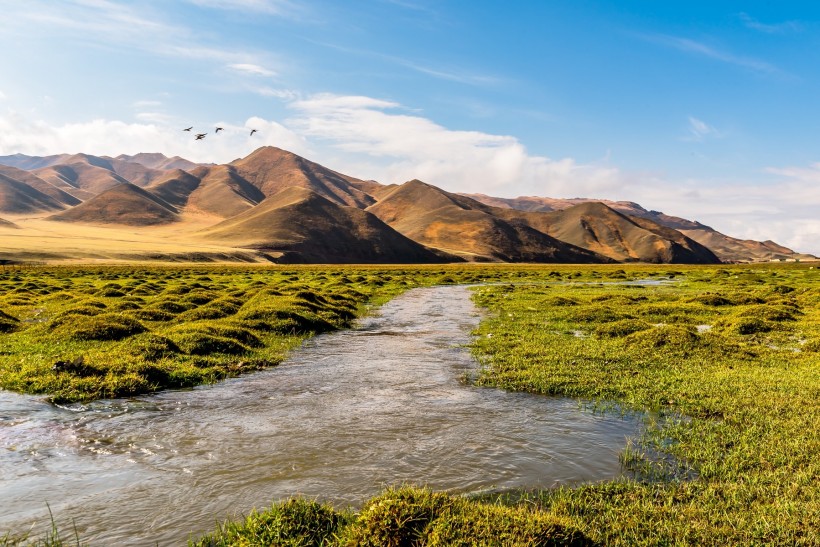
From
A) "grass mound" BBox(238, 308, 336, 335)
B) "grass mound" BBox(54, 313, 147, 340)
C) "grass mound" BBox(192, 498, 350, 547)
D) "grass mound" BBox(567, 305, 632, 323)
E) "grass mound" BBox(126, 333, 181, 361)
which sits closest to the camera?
"grass mound" BBox(192, 498, 350, 547)

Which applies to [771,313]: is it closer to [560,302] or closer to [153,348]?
[560,302]

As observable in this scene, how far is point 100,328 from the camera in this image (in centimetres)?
2769

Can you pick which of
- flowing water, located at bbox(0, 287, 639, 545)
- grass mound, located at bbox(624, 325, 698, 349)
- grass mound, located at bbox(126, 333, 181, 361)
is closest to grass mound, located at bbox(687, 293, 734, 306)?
grass mound, located at bbox(624, 325, 698, 349)

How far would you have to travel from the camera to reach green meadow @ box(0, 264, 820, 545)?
845 centimetres

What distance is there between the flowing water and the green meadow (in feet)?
3.02

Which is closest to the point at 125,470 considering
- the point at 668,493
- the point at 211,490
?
the point at 211,490

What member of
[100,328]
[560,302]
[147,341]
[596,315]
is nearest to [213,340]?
[147,341]

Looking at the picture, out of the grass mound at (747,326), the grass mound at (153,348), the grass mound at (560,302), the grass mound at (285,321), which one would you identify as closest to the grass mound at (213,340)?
the grass mound at (153,348)

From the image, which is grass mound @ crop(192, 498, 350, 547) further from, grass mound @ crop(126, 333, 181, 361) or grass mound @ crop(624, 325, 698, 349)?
grass mound @ crop(624, 325, 698, 349)

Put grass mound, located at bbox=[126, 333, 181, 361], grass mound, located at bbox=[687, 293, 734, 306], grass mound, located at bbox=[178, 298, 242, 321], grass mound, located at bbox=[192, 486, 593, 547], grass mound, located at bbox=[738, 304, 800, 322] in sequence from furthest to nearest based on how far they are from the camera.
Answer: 1. grass mound, located at bbox=[687, 293, 734, 306]
2. grass mound, located at bbox=[738, 304, 800, 322]
3. grass mound, located at bbox=[178, 298, 242, 321]
4. grass mound, located at bbox=[126, 333, 181, 361]
5. grass mound, located at bbox=[192, 486, 593, 547]

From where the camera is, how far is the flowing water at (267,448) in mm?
10031

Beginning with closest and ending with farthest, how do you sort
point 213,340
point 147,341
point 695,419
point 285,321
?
1. point 695,419
2. point 147,341
3. point 213,340
4. point 285,321

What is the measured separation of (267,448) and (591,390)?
11.4m

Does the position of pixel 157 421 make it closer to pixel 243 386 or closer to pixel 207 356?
pixel 243 386
